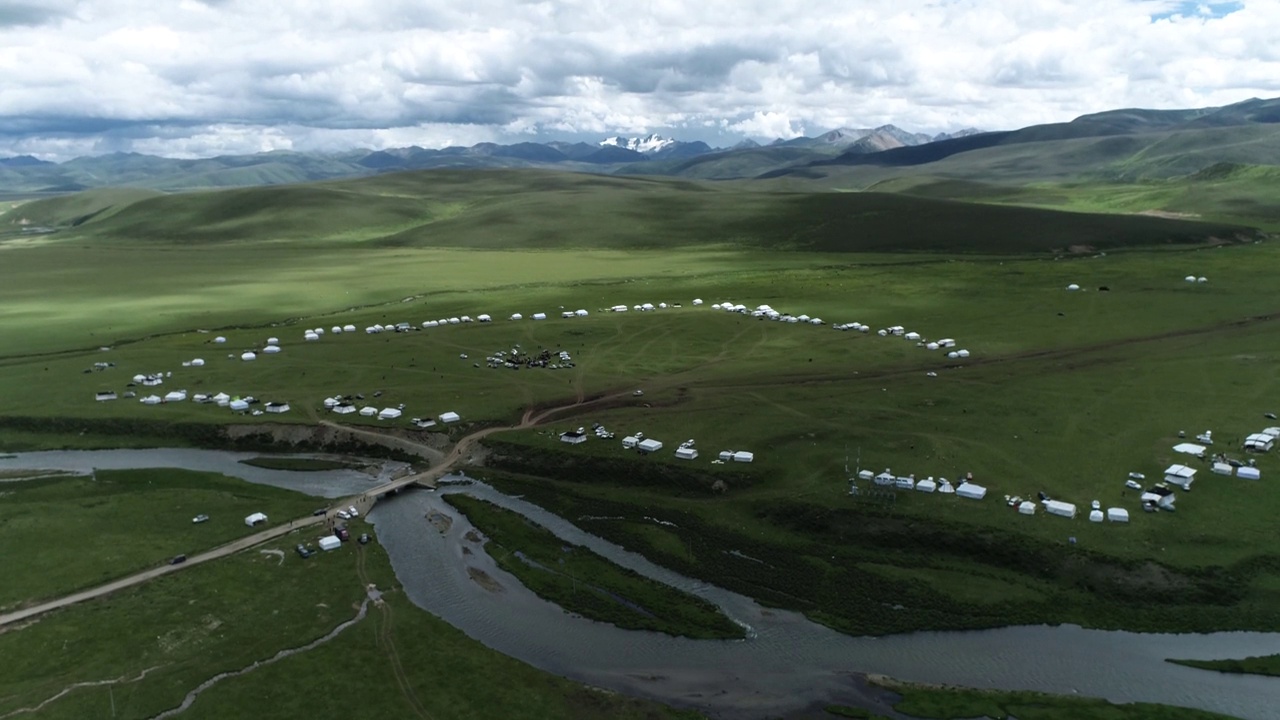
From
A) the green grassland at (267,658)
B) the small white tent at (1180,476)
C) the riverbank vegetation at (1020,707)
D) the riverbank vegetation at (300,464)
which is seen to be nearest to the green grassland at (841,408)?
the small white tent at (1180,476)

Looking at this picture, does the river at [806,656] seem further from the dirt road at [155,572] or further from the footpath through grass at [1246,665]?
the dirt road at [155,572]

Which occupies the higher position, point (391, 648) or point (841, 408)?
point (841, 408)

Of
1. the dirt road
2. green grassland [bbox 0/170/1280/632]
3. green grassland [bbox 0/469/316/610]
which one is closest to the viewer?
the dirt road

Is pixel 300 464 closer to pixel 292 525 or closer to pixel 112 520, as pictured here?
pixel 292 525

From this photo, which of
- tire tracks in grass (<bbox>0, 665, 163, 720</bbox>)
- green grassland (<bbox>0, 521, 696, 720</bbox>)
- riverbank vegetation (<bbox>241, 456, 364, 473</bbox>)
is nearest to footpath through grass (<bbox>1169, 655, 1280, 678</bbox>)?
green grassland (<bbox>0, 521, 696, 720</bbox>)

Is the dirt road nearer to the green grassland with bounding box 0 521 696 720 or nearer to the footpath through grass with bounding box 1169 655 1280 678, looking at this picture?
the green grassland with bounding box 0 521 696 720

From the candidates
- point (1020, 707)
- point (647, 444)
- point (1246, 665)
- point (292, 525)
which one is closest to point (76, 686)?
point (292, 525)

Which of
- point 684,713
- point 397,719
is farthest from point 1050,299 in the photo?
point 397,719
